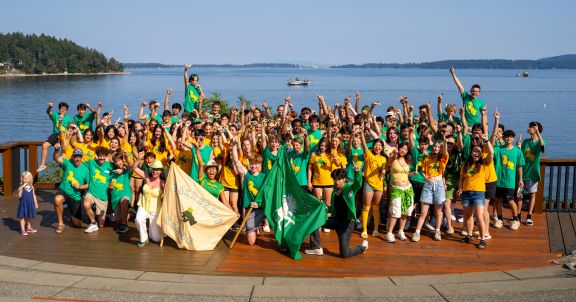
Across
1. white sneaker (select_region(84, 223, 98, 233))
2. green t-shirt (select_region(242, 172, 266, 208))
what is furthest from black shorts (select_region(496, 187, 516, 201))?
white sneaker (select_region(84, 223, 98, 233))

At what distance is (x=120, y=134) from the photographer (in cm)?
1196

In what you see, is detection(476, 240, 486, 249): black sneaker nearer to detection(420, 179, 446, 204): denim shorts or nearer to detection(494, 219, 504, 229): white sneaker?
detection(420, 179, 446, 204): denim shorts

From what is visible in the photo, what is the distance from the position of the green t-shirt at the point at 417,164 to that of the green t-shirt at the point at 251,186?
2.58 m

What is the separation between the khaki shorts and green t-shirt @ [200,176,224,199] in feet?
6.17

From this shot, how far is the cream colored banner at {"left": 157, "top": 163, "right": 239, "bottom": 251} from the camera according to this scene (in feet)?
33.0

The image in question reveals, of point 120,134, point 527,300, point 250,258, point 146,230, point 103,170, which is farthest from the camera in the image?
point 120,134

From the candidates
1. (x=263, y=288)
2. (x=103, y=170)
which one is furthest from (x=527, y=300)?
(x=103, y=170)

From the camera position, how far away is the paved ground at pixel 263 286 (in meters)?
7.82

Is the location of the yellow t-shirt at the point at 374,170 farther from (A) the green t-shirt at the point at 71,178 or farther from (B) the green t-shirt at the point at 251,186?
(A) the green t-shirt at the point at 71,178

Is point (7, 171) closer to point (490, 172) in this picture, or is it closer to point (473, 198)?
point (473, 198)

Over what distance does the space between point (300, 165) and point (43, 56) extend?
16921 cm

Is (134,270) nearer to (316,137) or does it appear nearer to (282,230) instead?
(282,230)

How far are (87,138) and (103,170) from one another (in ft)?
3.59

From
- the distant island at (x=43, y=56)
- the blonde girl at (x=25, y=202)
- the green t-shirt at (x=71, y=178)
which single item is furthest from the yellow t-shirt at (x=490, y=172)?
the distant island at (x=43, y=56)
